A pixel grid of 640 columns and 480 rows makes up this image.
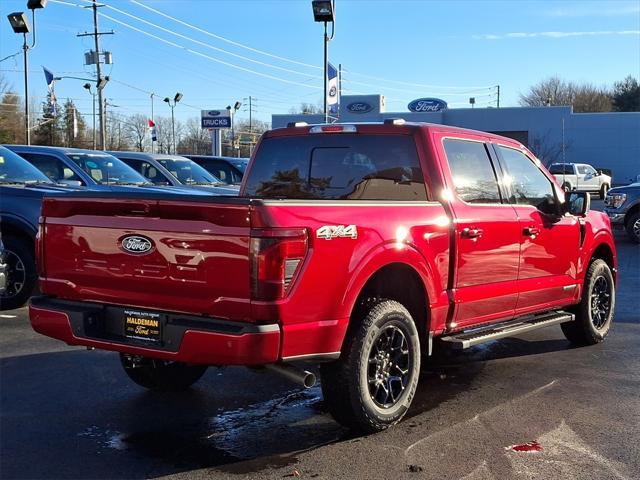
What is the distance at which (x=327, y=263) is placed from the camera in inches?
158

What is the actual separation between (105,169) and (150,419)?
7931mm

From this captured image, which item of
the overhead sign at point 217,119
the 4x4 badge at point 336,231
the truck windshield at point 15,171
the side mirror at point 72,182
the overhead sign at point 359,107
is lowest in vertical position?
the 4x4 badge at point 336,231

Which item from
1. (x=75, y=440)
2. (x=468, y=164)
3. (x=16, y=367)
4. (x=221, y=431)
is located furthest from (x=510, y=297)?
(x=16, y=367)

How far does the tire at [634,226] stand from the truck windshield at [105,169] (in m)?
11.2

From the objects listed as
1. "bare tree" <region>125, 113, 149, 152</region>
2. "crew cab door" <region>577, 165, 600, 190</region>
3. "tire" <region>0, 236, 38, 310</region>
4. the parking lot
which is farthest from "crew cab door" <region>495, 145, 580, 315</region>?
"bare tree" <region>125, 113, 149, 152</region>

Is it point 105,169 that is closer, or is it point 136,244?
point 136,244

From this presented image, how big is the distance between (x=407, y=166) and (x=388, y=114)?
172ft

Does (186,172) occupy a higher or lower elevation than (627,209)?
higher

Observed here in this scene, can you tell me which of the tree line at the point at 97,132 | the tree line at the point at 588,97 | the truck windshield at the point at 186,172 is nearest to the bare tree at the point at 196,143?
the tree line at the point at 97,132

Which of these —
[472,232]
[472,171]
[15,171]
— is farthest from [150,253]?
[15,171]

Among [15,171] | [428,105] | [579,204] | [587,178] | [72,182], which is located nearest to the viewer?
[579,204]

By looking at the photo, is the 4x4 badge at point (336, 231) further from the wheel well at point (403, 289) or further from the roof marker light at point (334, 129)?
the roof marker light at point (334, 129)

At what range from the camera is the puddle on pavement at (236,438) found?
4109 millimetres

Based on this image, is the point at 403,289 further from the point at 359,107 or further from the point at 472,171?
the point at 359,107
